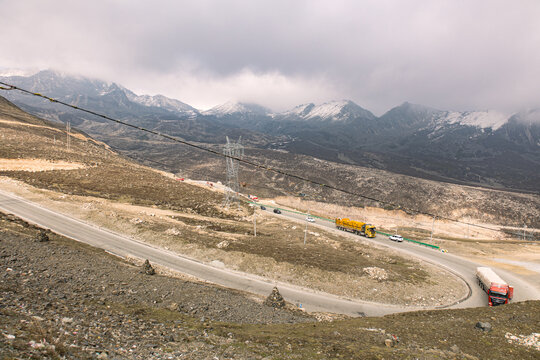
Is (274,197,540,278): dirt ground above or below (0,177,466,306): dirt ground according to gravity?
above

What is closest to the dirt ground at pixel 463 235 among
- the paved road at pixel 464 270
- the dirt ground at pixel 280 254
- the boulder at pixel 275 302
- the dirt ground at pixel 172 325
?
the paved road at pixel 464 270

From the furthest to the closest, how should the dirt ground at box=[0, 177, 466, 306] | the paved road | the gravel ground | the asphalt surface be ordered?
the paved road
the dirt ground at box=[0, 177, 466, 306]
the asphalt surface
the gravel ground

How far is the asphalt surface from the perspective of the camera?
90.5 feet

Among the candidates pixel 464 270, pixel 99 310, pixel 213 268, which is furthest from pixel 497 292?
pixel 99 310

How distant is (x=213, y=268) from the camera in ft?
109

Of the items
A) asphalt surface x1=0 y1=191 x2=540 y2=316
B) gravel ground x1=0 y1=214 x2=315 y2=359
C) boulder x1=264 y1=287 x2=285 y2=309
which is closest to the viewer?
gravel ground x1=0 y1=214 x2=315 y2=359

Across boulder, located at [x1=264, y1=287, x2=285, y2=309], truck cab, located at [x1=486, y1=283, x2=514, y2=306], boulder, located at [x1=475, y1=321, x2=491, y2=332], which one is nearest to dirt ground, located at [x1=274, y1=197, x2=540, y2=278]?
truck cab, located at [x1=486, y1=283, x2=514, y2=306]

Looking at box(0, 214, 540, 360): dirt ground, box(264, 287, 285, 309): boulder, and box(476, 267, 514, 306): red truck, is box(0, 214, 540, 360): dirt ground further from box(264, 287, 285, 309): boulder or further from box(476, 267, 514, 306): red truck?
box(476, 267, 514, 306): red truck

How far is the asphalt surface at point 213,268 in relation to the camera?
27.6 meters

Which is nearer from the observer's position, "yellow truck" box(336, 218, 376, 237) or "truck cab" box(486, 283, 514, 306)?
"truck cab" box(486, 283, 514, 306)

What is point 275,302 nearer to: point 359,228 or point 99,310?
point 99,310

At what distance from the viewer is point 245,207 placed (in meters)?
70.1

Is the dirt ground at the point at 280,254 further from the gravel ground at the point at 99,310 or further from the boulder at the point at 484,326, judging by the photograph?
the boulder at the point at 484,326

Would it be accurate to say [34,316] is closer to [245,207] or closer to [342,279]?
[342,279]
